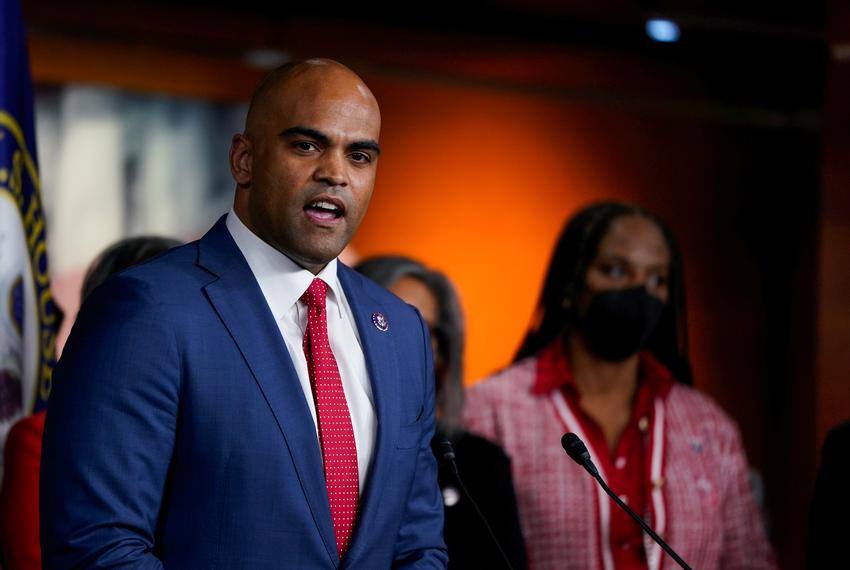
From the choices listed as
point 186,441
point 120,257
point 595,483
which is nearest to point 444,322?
point 595,483

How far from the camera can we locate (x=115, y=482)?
5.45 ft

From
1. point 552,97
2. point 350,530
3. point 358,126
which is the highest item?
point 552,97

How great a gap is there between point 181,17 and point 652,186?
2.22 metres

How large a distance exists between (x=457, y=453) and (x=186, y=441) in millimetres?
1259

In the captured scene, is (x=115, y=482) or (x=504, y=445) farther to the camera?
(x=504, y=445)

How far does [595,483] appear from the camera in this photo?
9.77 ft

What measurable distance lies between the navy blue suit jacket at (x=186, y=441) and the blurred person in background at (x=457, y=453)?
803 millimetres

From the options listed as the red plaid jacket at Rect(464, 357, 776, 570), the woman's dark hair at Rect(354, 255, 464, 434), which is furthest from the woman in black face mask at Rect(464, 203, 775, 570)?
the woman's dark hair at Rect(354, 255, 464, 434)

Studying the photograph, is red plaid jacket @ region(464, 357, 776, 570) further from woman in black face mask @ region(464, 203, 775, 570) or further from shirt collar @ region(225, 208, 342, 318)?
shirt collar @ region(225, 208, 342, 318)

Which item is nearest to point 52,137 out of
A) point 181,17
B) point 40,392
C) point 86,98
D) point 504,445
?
point 86,98

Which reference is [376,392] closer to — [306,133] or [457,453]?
[306,133]

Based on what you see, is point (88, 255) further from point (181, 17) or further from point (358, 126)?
point (358, 126)

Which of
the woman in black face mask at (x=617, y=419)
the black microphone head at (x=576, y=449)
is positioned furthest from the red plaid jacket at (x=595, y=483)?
the black microphone head at (x=576, y=449)

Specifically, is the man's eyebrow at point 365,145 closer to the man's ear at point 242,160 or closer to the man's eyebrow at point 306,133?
the man's eyebrow at point 306,133
